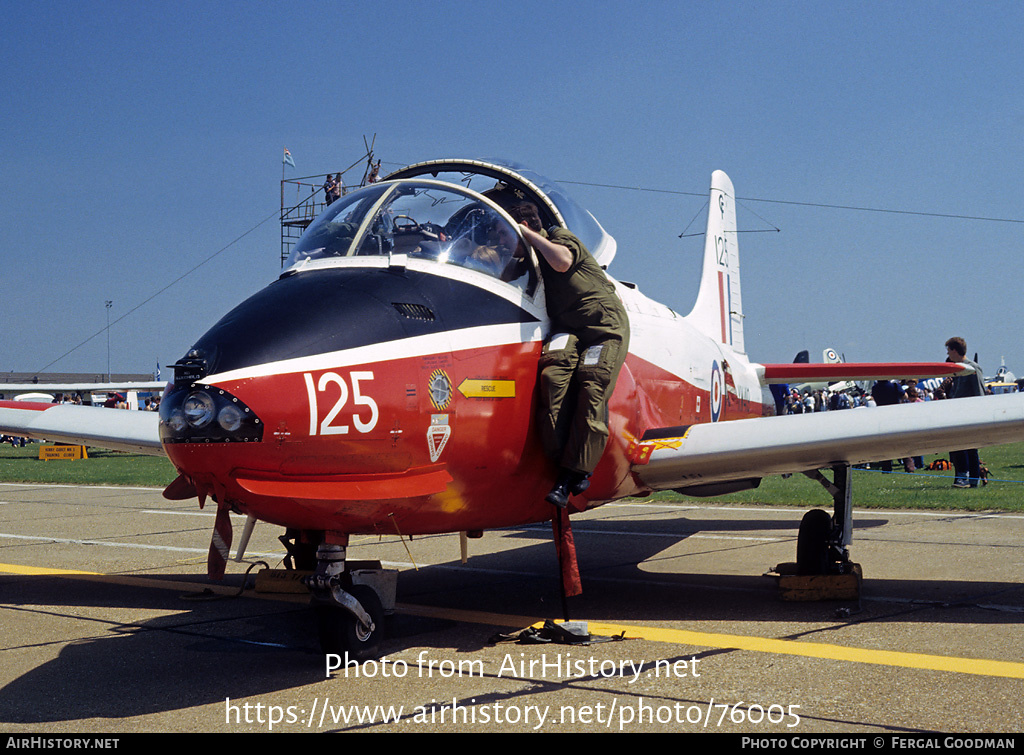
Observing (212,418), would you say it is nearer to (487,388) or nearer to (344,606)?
(344,606)

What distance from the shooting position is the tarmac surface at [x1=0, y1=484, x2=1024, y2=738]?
163 inches

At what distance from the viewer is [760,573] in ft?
27.2

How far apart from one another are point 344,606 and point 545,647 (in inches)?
49.2

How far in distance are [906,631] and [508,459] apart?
2697 millimetres

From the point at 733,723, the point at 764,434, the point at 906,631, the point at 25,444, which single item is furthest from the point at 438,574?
the point at 25,444

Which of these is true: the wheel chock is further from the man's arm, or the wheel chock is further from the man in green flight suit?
the man's arm

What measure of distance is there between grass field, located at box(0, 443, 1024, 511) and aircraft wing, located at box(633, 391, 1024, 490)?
6.71 meters

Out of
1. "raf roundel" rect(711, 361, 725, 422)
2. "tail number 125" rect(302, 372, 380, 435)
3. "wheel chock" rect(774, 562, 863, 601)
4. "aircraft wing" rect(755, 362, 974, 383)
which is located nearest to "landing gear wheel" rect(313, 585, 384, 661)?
"tail number 125" rect(302, 372, 380, 435)

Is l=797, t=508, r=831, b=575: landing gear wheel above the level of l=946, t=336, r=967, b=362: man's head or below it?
below

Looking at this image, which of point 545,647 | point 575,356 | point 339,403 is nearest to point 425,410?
point 339,403

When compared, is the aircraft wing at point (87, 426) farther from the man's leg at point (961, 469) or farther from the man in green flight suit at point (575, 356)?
the man's leg at point (961, 469)

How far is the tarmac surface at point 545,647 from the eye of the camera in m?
4.15

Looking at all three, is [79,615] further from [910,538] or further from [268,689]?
[910,538]

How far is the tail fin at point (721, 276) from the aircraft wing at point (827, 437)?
484 centimetres
